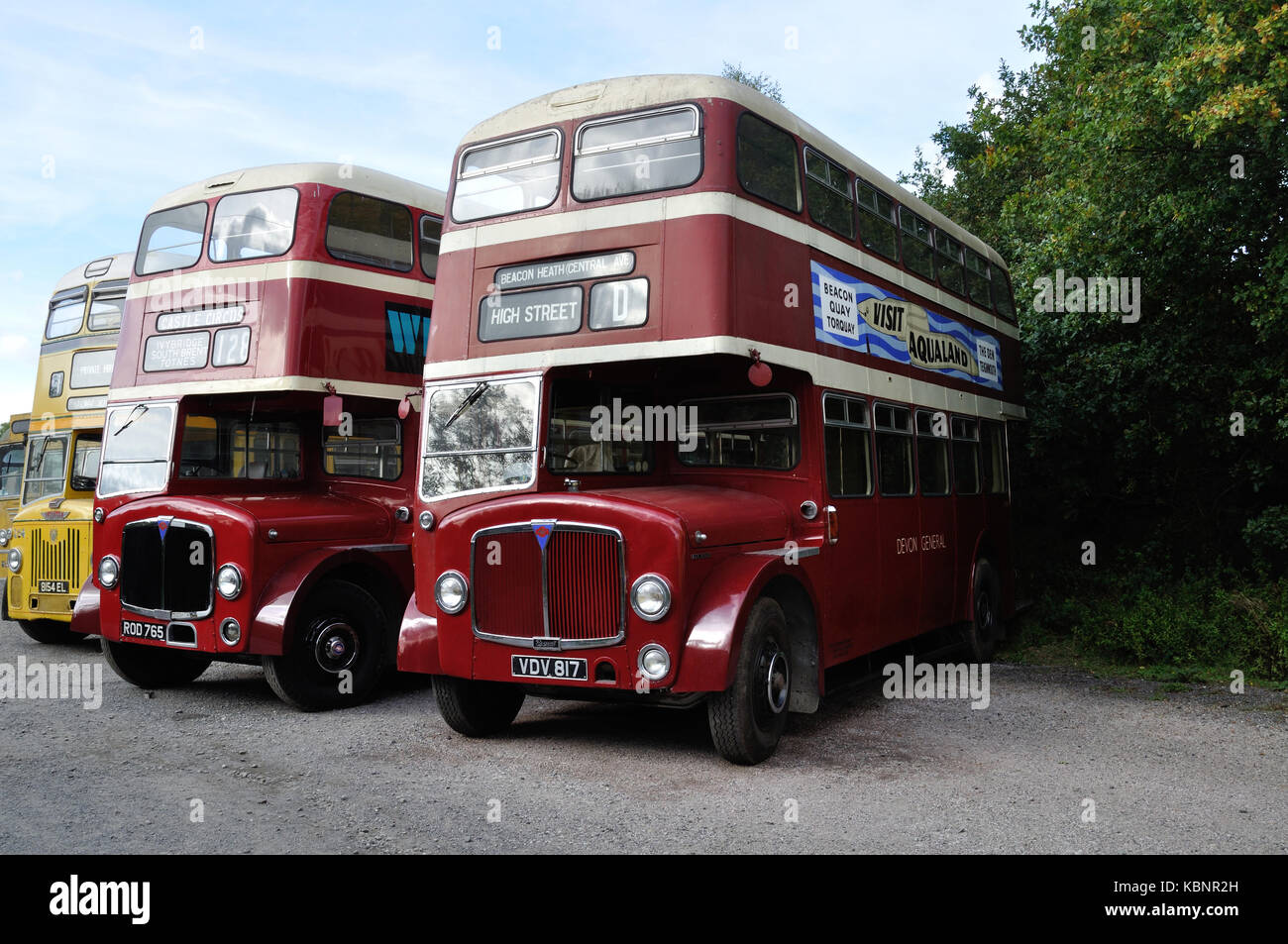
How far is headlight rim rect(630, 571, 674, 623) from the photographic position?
6.26 m

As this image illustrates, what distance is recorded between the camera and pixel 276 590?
8328 millimetres

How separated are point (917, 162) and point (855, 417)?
18.6m

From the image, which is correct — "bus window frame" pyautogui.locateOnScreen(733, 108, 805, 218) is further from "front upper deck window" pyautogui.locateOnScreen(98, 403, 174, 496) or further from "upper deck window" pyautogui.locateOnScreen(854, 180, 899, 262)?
"front upper deck window" pyautogui.locateOnScreen(98, 403, 174, 496)

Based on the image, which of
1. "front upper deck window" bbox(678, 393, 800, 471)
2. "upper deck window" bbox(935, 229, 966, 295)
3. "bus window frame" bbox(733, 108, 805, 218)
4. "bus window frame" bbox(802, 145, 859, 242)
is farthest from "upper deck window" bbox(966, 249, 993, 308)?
"front upper deck window" bbox(678, 393, 800, 471)

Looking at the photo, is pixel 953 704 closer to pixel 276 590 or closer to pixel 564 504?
pixel 564 504

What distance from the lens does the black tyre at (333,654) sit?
27.8ft

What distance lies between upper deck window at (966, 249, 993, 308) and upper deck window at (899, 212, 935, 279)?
1.22 meters

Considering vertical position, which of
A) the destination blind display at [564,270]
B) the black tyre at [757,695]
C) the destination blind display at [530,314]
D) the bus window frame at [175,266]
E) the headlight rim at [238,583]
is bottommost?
the black tyre at [757,695]

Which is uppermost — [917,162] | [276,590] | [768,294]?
[917,162]

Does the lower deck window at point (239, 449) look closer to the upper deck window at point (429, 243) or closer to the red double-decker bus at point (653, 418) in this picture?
the upper deck window at point (429, 243)

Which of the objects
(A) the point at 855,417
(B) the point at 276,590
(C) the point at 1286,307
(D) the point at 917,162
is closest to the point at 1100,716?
(A) the point at 855,417

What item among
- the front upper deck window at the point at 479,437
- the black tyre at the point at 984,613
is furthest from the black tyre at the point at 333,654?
the black tyre at the point at 984,613

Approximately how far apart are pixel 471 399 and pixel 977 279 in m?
6.70

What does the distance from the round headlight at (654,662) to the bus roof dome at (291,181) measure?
4552 mm
